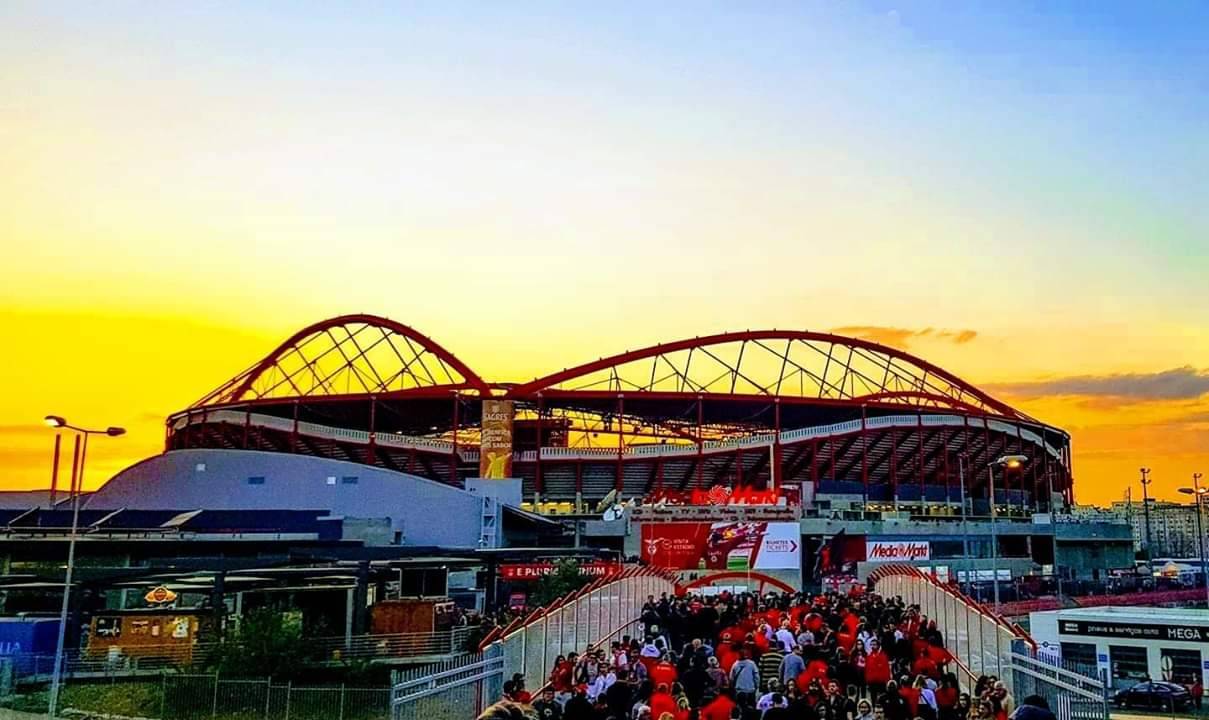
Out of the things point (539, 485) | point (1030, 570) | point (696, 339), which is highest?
point (696, 339)

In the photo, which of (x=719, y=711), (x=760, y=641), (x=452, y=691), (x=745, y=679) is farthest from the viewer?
(x=760, y=641)

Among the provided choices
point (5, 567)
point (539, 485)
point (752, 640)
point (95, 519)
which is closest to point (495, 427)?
point (539, 485)

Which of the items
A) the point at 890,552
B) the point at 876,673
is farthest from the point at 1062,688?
the point at 890,552

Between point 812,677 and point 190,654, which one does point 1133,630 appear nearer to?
point 812,677

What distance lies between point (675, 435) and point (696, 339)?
31.1ft

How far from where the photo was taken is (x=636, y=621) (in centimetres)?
2738

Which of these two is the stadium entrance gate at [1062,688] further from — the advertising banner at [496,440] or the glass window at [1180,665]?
the advertising banner at [496,440]

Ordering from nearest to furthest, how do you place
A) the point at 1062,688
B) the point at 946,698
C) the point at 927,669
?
the point at 1062,688
the point at 946,698
the point at 927,669

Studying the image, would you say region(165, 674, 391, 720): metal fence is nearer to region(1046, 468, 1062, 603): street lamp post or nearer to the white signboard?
the white signboard

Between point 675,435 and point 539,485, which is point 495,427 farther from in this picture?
point 675,435

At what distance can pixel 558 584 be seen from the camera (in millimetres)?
46312

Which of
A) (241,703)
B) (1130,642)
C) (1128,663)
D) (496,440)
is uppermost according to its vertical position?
(496,440)

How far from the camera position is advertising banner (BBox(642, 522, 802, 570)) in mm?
54781

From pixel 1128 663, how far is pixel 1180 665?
191 centimetres
